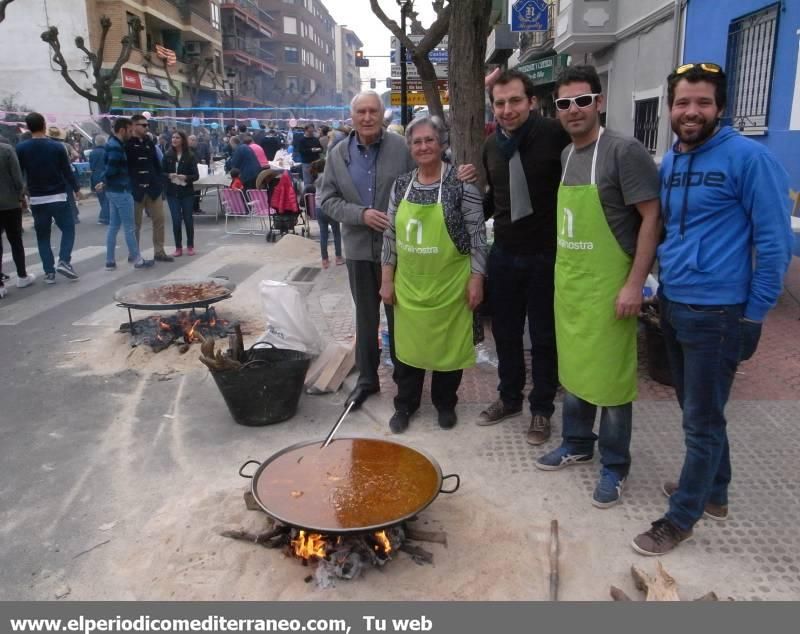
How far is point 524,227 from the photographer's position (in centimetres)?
395

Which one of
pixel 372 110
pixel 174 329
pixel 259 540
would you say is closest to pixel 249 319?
pixel 174 329

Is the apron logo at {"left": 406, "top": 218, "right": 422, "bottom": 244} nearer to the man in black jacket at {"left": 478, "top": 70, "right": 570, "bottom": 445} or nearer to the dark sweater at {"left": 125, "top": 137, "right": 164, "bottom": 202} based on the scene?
the man in black jacket at {"left": 478, "top": 70, "right": 570, "bottom": 445}

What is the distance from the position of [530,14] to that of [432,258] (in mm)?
12638

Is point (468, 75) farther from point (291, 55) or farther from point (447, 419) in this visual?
point (291, 55)

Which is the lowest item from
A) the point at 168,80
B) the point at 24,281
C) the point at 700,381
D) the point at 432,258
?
the point at 24,281

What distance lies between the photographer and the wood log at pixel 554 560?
9.25 feet

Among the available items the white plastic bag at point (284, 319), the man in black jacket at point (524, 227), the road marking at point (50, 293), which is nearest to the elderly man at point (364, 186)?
the man in black jacket at point (524, 227)

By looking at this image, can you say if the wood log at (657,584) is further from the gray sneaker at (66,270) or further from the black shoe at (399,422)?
the gray sneaker at (66,270)

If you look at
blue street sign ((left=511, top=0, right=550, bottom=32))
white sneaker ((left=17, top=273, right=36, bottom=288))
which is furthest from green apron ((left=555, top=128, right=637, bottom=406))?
blue street sign ((left=511, top=0, right=550, bottom=32))

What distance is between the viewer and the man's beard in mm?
2701

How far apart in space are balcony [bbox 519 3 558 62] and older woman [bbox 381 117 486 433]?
15.7 m

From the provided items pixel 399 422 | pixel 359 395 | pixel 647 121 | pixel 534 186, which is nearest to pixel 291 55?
pixel 647 121

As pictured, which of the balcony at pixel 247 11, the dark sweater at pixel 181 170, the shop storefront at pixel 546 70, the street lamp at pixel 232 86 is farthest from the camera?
the balcony at pixel 247 11

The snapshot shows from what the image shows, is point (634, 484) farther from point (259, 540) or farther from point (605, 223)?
point (259, 540)
